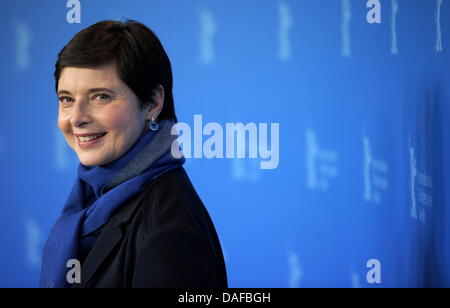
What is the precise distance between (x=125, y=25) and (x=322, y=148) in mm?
1482

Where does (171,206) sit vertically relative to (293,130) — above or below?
below

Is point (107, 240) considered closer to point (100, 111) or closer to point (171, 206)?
point (171, 206)

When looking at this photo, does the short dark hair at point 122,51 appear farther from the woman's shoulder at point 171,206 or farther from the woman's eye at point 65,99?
the woman's shoulder at point 171,206

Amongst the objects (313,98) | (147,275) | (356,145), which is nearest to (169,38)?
(313,98)

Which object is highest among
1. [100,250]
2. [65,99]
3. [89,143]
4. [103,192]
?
[65,99]

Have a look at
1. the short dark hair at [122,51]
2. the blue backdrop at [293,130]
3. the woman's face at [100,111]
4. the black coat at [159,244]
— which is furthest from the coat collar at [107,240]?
the blue backdrop at [293,130]

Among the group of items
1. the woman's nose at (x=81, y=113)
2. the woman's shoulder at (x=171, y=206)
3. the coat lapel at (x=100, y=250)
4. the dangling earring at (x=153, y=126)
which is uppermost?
the woman's nose at (x=81, y=113)

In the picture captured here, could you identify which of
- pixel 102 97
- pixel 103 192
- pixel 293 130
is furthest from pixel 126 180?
pixel 293 130

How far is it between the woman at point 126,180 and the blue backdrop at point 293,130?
3.84 ft

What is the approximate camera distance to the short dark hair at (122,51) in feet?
4.01

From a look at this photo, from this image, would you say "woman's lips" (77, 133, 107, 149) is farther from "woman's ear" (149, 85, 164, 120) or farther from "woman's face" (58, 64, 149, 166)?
"woman's ear" (149, 85, 164, 120)

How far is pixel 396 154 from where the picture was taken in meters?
2.52

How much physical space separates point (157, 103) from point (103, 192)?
0.25 m

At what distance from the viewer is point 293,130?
2.56 meters
